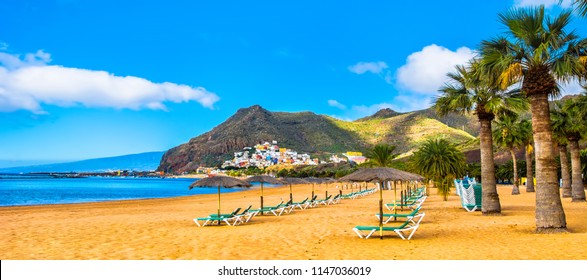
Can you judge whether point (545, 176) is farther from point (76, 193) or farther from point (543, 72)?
point (76, 193)

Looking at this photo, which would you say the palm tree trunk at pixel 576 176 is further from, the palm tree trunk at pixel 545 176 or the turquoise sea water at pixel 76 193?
the turquoise sea water at pixel 76 193

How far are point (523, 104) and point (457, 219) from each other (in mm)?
4791

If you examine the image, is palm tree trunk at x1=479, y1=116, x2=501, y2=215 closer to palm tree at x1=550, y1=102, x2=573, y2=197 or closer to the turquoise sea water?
palm tree at x1=550, y1=102, x2=573, y2=197

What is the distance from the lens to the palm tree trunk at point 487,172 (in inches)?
684

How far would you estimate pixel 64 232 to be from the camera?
14055 mm

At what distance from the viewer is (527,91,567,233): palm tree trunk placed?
38.9ft

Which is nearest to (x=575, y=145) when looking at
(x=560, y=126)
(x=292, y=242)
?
(x=560, y=126)

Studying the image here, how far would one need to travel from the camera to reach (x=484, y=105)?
671 inches

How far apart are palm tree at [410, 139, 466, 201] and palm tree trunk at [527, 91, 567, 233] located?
564 inches

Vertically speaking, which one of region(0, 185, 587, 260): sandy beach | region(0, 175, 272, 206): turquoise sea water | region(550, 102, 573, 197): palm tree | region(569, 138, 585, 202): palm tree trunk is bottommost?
region(0, 175, 272, 206): turquoise sea water

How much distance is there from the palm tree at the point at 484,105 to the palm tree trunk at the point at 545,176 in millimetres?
4104

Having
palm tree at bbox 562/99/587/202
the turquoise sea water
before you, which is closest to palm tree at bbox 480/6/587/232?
palm tree at bbox 562/99/587/202
